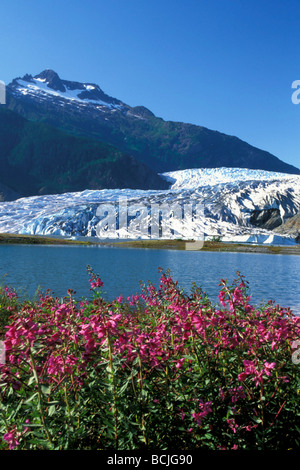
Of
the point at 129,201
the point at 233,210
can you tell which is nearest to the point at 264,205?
the point at 233,210

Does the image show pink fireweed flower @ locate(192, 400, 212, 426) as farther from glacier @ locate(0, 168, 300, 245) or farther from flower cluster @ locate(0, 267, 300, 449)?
glacier @ locate(0, 168, 300, 245)

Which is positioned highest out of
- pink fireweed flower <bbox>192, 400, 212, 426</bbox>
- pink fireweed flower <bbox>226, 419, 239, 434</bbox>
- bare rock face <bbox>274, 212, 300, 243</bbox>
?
bare rock face <bbox>274, 212, 300, 243</bbox>

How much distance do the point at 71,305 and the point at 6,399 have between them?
147 cm

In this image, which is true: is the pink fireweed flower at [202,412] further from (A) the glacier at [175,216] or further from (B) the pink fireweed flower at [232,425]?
(A) the glacier at [175,216]

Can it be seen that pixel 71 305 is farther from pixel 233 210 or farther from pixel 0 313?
pixel 233 210

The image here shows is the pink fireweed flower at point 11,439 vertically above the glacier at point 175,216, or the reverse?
the glacier at point 175,216

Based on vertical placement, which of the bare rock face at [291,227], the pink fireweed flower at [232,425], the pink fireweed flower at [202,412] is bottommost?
the pink fireweed flower at [232,425]

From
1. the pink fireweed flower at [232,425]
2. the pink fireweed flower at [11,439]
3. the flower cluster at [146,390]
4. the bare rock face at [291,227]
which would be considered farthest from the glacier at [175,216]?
the pink fireweed flower at [11,439]

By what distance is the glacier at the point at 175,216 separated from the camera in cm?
16112

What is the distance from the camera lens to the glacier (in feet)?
529

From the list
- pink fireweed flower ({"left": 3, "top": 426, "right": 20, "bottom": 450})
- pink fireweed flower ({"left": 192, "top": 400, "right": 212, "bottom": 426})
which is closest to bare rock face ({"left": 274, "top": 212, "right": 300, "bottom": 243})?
pink fireweed flower ({"left": 192, "top": 400, "right": 212, "bottom": 426})

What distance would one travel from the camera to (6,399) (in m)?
4.71

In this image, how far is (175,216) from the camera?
176250mm
